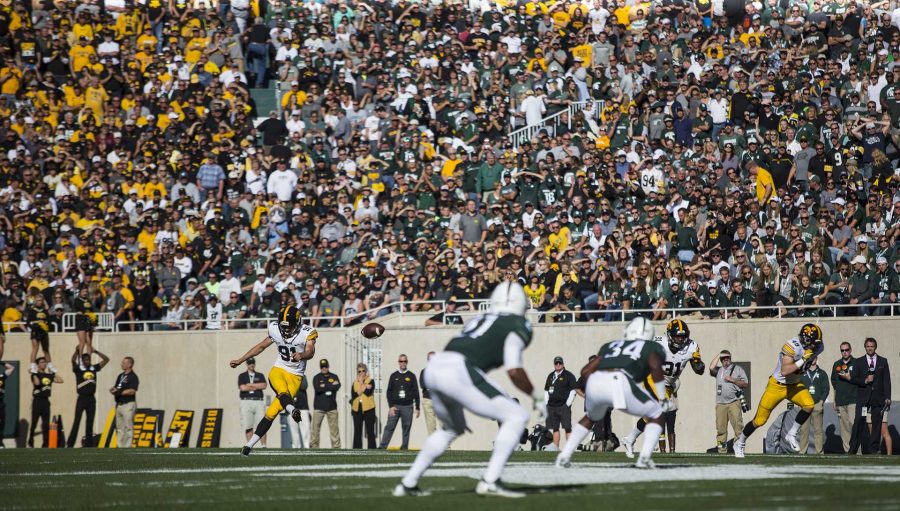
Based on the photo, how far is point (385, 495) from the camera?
10.4m

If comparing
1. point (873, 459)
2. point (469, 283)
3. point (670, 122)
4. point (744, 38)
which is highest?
point (744, 38)

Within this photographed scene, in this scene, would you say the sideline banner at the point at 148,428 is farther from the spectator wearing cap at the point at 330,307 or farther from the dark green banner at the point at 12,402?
the spectator wearing cap at the point at 330,307

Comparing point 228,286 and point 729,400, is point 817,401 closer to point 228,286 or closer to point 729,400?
point 729,400

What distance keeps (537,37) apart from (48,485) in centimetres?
1815

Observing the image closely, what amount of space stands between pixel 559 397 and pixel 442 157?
6.54 m

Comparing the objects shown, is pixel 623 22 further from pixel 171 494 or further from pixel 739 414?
pixel 171 494

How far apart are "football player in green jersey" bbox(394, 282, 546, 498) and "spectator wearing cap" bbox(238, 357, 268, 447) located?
540 inches

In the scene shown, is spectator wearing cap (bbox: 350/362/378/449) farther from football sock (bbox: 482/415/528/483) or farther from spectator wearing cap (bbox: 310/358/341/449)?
football sock (bbox: 482/415/528/483)

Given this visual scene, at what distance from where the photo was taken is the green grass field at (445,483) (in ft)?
31.8

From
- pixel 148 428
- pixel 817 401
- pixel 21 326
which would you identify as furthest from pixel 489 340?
pixel 21 326

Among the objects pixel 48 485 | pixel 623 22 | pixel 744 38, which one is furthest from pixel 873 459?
pixel 623 22

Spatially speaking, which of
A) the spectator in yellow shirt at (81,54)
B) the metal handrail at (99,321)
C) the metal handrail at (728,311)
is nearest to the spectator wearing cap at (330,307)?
the metal handrail at (728,311)

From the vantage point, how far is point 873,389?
1934 cm

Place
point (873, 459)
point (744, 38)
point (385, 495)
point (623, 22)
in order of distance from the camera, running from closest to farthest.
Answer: point (385, 495), point (873, 459), point (744, 38), point (623, 22)
